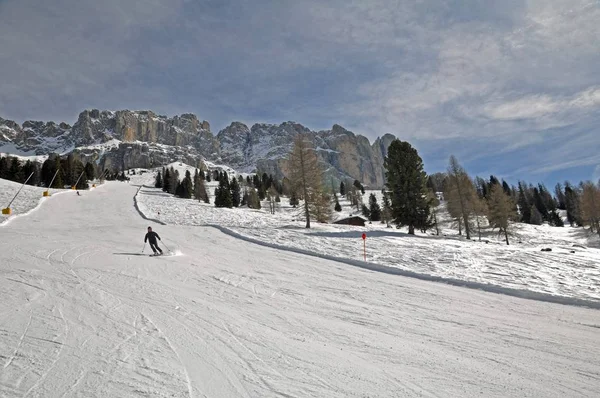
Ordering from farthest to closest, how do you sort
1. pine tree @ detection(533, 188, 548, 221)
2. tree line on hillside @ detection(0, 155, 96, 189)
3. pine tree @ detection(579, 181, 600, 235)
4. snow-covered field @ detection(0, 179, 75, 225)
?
pine tree @ detection(533, 188, 548, 221) → tree line on hillside @ detection(0, 155, 96, 189) → pine tree @ detection(579, 181, 600, 235) → snow-covered field @ detection(0, 179, 75, 225)

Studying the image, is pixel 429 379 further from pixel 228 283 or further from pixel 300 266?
pixel 300 266

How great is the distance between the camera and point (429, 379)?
184 inches

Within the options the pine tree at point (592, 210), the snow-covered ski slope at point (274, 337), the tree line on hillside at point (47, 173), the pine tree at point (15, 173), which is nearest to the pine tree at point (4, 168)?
the tree line on hillside at point (47, 173)

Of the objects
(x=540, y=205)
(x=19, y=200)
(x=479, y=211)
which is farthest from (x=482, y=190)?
(x=19, y=200)

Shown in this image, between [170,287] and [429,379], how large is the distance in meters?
7.49

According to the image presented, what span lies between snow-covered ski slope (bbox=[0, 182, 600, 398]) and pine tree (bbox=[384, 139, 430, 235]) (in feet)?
64.4

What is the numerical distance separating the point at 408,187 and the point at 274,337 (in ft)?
87.2

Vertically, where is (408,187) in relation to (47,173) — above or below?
below

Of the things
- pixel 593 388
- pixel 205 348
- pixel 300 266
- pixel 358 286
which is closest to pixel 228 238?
pixel 300 266

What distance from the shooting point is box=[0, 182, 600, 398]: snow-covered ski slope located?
4395mm

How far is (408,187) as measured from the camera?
29953mm

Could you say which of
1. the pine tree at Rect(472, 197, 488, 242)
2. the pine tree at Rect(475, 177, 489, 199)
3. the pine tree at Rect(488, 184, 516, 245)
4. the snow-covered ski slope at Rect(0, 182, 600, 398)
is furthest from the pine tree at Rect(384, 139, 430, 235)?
the pine tree at Rect(475, 177, 489, 199)

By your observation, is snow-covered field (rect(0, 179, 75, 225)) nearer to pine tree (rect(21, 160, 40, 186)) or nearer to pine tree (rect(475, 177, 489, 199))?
pine tree (rect(21, 160, 40, 186))

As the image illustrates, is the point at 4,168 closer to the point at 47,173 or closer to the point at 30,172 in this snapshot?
the point at 30,172
